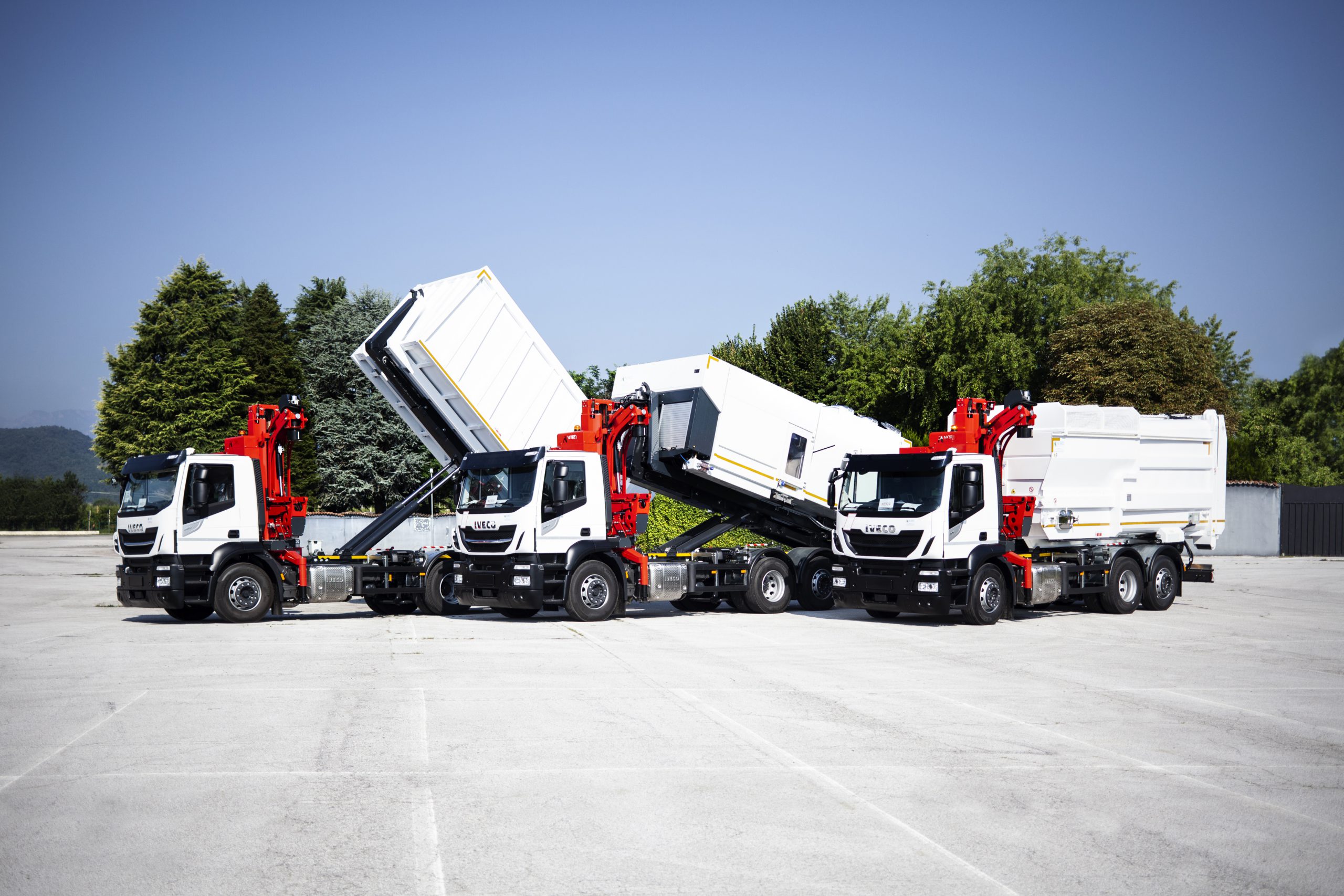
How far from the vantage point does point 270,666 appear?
12.4 metres

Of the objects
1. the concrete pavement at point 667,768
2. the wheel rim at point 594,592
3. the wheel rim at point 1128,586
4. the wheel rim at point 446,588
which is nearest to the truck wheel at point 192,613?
the concrete pavement at point 667,768

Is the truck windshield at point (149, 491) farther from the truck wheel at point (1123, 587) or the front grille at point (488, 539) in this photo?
the truck wheel at point (1123, 587)

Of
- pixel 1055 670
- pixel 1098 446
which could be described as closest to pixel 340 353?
pixel 1098 446

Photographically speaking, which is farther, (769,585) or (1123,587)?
(769,585)

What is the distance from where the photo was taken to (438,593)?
747 inches

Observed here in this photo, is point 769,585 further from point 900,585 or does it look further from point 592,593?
point 592,593

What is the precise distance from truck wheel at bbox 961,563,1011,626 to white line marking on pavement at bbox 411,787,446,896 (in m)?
11.8

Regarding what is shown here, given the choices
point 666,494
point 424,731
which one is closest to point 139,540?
point 666,494

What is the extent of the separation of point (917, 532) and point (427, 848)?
12199 millimetres

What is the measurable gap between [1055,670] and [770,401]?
8.23m

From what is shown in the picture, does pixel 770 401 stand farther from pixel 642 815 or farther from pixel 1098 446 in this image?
pixel 642 815

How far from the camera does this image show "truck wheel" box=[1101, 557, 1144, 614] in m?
19.3

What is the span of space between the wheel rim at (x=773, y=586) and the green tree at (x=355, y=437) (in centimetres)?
3126

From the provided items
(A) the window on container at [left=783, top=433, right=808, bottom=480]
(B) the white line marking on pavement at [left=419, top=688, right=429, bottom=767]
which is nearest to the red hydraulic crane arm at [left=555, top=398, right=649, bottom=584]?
(A) the window on container at [left=783, top=433, right=808, bottom=480]
